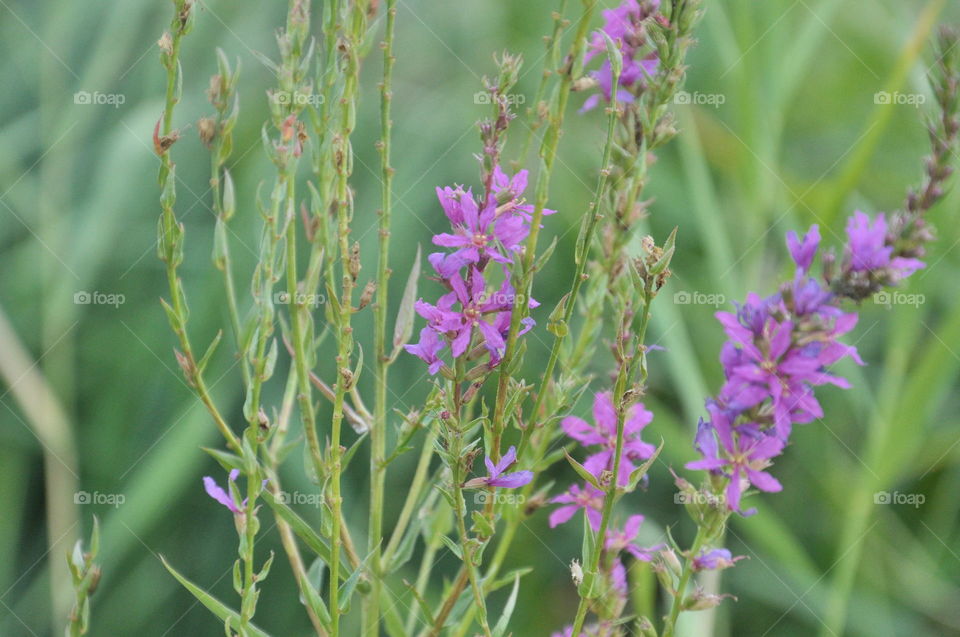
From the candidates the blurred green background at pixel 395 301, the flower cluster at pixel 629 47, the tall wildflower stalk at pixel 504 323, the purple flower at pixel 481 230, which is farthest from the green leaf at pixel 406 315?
the blurred green background at pixel 395 301

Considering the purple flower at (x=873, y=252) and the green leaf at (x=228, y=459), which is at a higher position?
the purple flower at (x=873, y=252)

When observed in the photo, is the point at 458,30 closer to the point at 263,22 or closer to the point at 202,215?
the point at 263,22

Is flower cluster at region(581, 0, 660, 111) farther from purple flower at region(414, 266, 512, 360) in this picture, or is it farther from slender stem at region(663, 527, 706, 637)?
slender stem at region(663, 527, 706, 637)

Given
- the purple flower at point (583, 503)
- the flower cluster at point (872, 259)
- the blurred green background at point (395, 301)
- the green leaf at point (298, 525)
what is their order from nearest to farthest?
the flower cluster at point (872, 259) → the green leaf at point (298, 525) → the purple flower at point (583, 503) → the blurred green background at point (395, 301)

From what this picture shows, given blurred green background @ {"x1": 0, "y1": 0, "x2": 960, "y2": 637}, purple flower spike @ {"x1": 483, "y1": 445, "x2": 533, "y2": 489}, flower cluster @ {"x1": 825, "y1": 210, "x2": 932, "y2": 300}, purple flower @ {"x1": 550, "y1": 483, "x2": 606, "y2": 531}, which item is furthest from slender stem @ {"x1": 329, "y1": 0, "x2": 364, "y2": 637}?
blurred green background @ {"x1": 0, "y1": 0, "x2": 960, "y2": 637}

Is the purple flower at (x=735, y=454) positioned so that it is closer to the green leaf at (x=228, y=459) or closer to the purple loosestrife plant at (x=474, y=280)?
the purple loosestrife plant at (x=474, y=280)

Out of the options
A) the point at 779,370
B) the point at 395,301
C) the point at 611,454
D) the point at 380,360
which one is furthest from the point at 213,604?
the point at 395,301

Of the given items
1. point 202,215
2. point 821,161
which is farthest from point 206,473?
point 821,161
